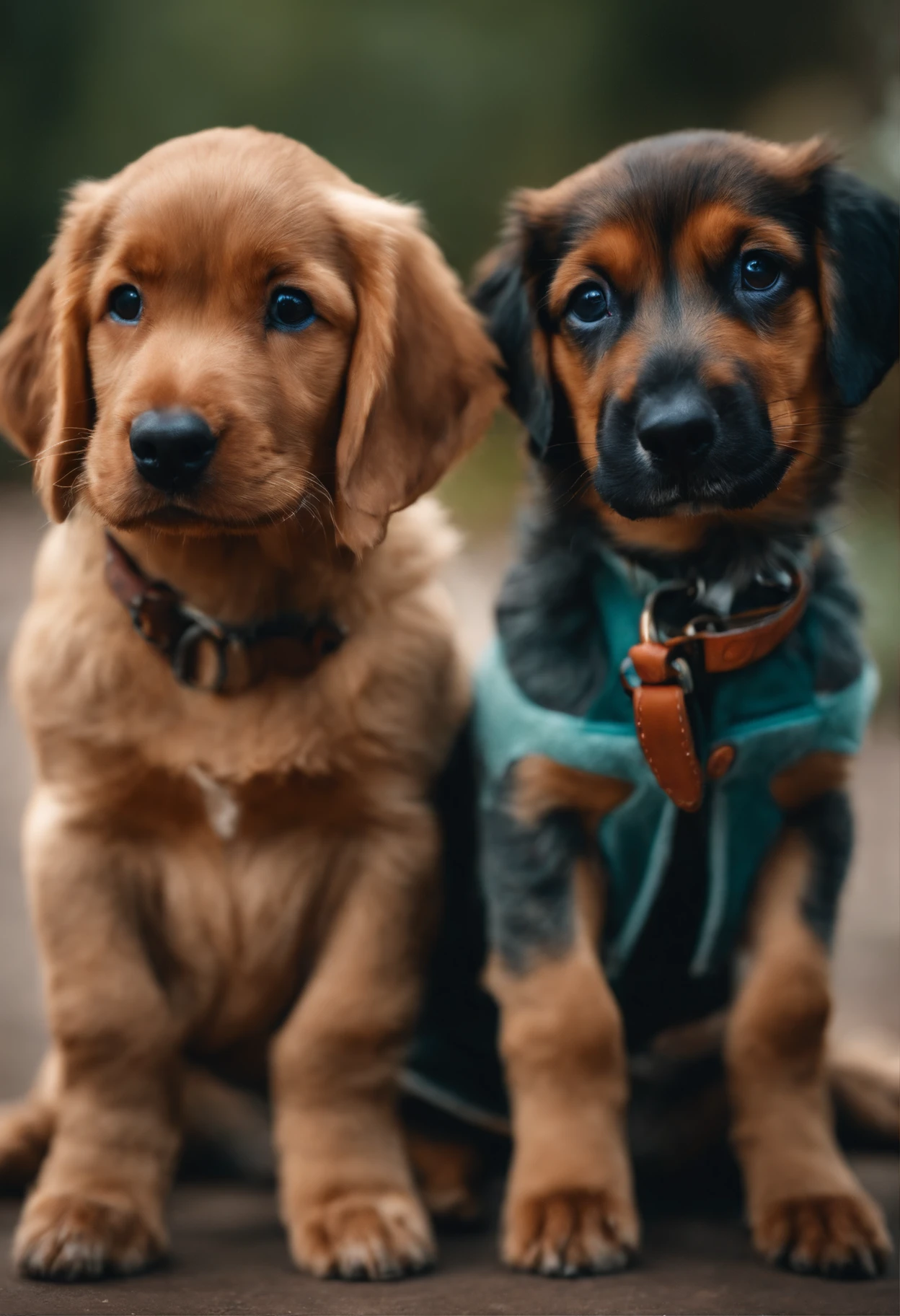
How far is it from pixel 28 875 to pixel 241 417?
1.13 meters

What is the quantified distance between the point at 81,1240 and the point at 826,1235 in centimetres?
143

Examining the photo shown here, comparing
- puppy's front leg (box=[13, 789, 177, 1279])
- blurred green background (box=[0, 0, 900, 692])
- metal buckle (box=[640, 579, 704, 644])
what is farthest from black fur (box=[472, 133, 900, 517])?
blurred green background (box=[0, 0, 900, 692])

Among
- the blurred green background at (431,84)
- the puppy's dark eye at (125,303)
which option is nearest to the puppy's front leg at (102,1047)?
the puppy's dark eye at (125,303)

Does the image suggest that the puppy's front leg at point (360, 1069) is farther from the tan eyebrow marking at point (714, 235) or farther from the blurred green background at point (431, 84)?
the blurred green background at point (431, 84)

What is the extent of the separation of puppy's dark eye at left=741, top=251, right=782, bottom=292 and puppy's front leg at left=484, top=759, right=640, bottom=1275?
1.06m

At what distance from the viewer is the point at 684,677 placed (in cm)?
316

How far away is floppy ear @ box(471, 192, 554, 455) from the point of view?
3.45 metres

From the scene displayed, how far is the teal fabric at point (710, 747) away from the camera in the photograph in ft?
10.5

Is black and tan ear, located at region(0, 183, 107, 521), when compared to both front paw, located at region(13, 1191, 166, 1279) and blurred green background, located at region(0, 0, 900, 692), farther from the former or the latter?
blurred green background, located at region(0, 0, 900, 692)

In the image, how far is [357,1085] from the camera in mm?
3291

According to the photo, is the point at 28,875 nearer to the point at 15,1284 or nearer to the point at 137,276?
the point at 15,1284

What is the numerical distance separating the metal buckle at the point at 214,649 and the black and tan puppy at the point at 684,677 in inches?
22.8

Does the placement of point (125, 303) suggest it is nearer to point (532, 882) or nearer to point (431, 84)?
point (532, 882)

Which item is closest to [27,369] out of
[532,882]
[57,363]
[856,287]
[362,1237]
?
[57,363]
